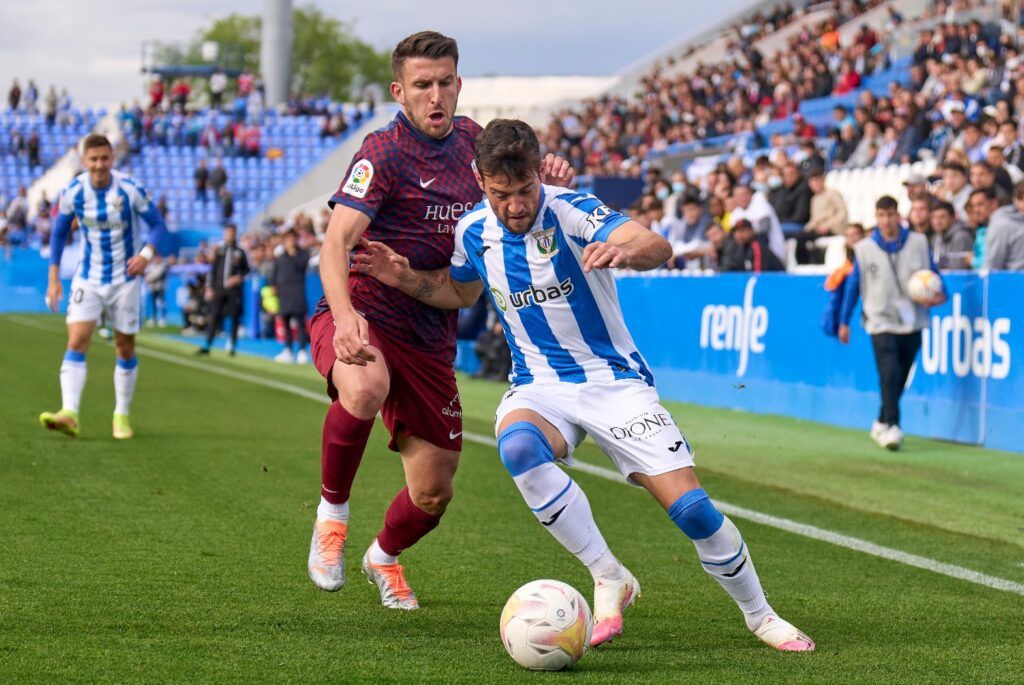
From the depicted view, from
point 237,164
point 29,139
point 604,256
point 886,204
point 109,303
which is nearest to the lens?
point 604,256

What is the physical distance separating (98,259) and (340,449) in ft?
Answer: 20.2

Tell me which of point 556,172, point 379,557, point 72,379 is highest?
point 556,172

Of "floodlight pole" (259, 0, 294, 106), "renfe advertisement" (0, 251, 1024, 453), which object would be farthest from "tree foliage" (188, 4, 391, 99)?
"renfe advertisement" (0, 251, 1024, 453)

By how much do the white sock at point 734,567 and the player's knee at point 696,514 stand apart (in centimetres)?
3

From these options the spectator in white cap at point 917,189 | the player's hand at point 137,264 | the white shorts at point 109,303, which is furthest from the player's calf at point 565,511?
the spectator in white cap at point 917,189

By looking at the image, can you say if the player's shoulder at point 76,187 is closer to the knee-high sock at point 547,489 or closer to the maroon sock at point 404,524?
the maroon sock at point 404,524

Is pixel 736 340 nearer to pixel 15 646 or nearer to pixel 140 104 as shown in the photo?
pixel 15 646

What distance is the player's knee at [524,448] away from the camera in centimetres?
493

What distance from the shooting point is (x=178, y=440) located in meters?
11.4

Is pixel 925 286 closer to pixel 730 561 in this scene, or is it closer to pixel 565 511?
pixel 730 561

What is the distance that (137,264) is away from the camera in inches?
426

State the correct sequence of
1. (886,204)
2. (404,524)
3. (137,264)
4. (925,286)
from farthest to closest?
1. (886,204)
2. (925,286)
3. (137,264)
4. (404,524)

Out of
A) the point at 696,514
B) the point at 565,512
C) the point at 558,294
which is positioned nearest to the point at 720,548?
the point at 696,514

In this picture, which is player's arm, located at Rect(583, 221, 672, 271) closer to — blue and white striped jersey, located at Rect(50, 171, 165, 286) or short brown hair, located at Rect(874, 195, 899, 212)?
blue and white striped jersey, located at Rect(50, 171, 165, 286)
